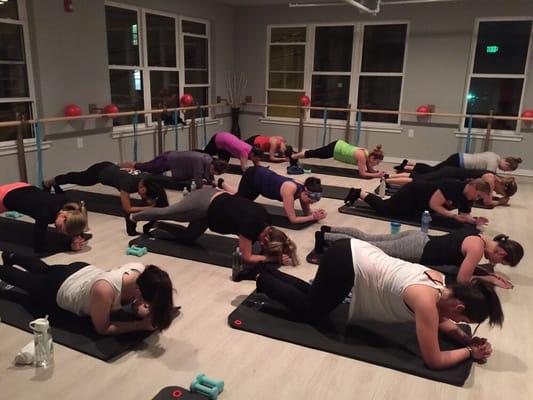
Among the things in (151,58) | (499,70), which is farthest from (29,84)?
(499,70)

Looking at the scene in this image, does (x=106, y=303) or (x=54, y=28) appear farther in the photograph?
(x=54, y=28)

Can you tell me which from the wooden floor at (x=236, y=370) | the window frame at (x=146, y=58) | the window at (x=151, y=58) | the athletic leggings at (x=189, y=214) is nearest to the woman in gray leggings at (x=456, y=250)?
the wooden floor at (x=236, y=370)

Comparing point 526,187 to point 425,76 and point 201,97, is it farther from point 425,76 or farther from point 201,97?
point 201,97

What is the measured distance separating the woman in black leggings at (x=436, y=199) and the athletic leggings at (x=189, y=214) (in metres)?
2.00

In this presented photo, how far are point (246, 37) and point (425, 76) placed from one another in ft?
11.7

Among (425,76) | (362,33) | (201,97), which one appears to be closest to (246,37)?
(201,97)

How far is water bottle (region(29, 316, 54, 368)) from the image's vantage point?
228 cm

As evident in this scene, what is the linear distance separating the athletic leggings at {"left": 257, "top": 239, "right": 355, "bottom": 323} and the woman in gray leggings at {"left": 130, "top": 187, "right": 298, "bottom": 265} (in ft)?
1.13

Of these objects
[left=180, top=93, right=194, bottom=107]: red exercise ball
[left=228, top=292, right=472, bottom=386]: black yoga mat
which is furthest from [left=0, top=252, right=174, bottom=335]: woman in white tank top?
[left=180, top=93, right=194, bottom=107]: red exercise ball

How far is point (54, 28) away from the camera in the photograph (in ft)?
18.7

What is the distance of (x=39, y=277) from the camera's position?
2.70 m

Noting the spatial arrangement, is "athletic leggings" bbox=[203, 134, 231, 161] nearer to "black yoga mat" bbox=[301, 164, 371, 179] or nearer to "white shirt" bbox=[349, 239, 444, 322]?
"black yoga mat" bbox=[301, 164, 371, 179]

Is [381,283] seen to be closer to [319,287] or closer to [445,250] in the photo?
[319,287]

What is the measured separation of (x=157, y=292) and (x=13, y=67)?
4551mm
